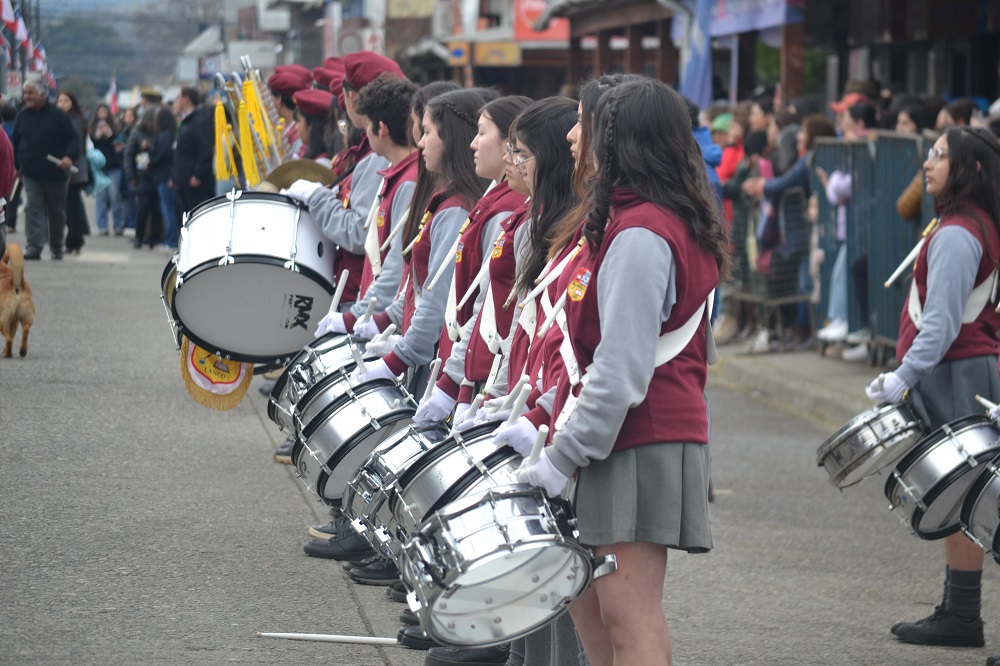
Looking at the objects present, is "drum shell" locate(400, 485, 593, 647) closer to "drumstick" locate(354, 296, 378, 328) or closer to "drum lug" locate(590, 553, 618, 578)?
"drum lug" locate(590, 553, 618, 578)

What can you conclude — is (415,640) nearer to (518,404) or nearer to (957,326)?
(518,404)

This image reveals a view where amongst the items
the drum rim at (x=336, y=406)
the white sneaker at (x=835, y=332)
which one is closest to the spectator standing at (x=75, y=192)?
the white sneaker at (x=835, y=332)

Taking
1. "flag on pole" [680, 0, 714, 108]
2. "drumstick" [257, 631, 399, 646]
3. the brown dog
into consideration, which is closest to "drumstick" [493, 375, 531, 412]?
"drumstick" [257, 631, 399, 646]

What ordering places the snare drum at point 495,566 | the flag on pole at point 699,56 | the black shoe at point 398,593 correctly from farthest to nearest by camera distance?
1. the flag on pole at point 699,56
2. the black shoe at point 398,593
3. the snare drum at point 495,566

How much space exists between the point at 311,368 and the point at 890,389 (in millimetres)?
2027

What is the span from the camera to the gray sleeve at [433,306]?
16.9 feet

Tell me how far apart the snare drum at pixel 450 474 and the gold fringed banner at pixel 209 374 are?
281 cm

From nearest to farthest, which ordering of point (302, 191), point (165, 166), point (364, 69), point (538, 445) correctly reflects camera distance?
point (538, 445), point (302, 191), point (364, 69), point (165, 166)

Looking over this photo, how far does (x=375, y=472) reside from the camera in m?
3.99

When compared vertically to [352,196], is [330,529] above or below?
below

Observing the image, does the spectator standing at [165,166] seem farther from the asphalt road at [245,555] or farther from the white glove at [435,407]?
the white glove at [435,407]

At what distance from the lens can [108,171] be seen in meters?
23.3

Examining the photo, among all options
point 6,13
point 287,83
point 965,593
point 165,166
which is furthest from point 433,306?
point 6,13

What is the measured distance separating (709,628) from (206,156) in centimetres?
1253
